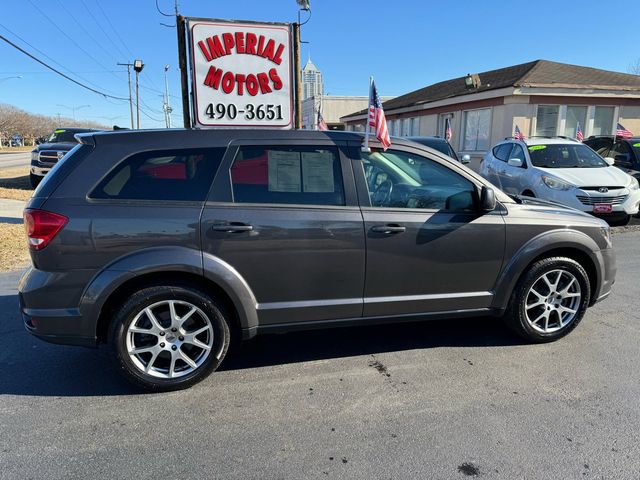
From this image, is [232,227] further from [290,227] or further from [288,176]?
[288,176]

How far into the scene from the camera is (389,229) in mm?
3432

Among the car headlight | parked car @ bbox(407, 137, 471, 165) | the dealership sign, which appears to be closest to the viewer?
the dealership sign

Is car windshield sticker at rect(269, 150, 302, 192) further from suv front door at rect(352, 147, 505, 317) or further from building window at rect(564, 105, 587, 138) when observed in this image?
building window at rect(564, 105, 587, 138)

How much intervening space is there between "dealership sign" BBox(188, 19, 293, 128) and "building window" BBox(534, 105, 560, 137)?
41.8 feet

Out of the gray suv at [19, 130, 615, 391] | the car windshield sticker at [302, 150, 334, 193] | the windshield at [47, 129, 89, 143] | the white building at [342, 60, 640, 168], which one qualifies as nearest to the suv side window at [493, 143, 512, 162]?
the white building at [342, 60, 640, 168]

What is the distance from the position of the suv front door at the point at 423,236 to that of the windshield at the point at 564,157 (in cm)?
677

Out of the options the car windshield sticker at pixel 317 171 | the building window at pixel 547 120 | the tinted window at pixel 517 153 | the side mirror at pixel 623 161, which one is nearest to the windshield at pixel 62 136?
the tinted window at pixel 517 153

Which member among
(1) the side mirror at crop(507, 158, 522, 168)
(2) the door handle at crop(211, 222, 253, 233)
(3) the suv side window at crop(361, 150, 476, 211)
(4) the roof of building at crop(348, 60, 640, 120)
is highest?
(4) the roof of building at crop(348, 60, 640, 120)

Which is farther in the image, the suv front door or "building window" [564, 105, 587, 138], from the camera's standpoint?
"building window" [564, 105, 587, 138]

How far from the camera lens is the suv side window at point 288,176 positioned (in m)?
3.32

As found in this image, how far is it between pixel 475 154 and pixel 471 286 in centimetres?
1577

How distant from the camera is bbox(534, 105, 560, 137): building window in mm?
16516

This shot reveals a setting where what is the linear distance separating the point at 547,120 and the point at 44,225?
681 inches

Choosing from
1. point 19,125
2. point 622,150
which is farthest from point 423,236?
point 19,125
